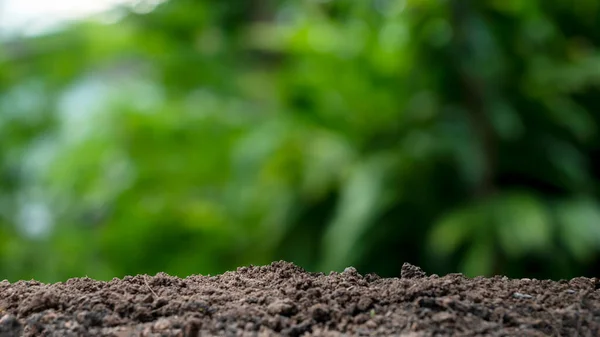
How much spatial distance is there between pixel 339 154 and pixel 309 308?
4.95 ft

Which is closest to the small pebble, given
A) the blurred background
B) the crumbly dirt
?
the crumbly dirt

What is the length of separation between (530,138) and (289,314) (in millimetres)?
1630

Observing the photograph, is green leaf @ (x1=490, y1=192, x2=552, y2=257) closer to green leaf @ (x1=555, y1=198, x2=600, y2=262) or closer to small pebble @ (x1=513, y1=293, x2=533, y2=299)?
green leaf @ (x1=555, y1=198, x2=600, y2=262)

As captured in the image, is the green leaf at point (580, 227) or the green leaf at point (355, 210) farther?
the green leaf at point (355, 210)

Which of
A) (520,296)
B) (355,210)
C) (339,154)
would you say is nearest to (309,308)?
(520,296)

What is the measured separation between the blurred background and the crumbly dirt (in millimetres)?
1184

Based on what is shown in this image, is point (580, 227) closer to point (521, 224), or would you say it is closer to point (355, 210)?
point (521, 224)

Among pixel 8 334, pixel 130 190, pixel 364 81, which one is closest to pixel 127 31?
pixel 130 190

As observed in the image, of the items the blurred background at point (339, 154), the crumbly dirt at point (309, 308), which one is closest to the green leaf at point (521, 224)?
the blurred background at point (339, 154)

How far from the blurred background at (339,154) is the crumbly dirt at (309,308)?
1.18 m

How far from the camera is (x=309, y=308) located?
606 mm

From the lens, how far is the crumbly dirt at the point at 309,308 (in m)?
0.58

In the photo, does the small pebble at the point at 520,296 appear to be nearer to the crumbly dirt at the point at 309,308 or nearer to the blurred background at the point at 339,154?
the crumbly dirt at the point at 309,308

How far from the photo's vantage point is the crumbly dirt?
1.89 feet
